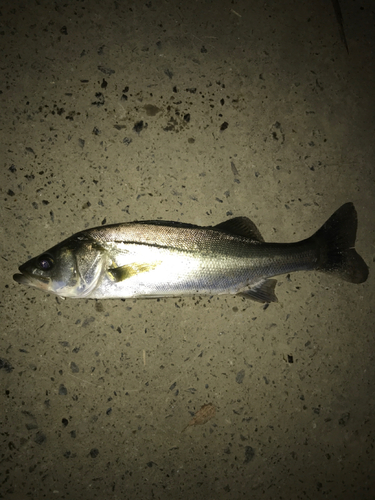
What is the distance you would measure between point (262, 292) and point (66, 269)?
5.42ft

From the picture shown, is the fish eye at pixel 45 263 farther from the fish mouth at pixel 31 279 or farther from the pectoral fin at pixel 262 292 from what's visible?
the pectoral fin at pixel 262 292

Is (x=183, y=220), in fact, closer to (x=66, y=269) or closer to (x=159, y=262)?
(x=159, y=262)

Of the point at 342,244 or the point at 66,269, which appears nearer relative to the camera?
the point at 66,269

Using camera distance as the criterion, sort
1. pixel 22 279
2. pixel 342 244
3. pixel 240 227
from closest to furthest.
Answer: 1. pixel 22 279
2. pixel 240 227
3. pixel 342 244

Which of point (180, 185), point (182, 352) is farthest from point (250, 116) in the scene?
point (182, 352)

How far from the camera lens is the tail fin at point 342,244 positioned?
265 cm

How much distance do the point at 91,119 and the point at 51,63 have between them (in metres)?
0.63

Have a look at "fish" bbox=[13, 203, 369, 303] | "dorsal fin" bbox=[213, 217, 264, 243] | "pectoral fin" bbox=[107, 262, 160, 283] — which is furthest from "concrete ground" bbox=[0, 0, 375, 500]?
"pectoral fin" bbox=[107, 262, 160, 283]

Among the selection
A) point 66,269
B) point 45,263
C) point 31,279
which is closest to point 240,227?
point 66,269

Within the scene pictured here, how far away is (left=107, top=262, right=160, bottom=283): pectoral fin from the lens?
2238 millimetres

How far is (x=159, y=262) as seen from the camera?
227 centimetres

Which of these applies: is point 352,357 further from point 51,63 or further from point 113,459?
point 51,63

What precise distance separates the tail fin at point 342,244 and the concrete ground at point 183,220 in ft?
0.97

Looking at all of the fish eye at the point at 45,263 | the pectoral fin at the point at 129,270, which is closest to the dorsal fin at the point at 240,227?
the pectoral fin at the point at 129,270
